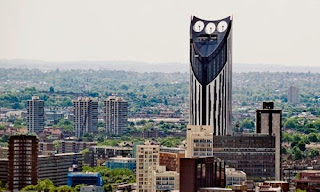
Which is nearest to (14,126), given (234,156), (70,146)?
(70,146)

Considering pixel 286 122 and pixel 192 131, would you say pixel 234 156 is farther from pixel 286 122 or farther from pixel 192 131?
pixel 286 122

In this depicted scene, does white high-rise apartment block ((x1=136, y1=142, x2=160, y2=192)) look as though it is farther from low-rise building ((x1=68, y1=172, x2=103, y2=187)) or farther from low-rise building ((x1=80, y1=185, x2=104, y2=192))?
low-rise building ((x1=68, y1=172, x2=103, y2=187))

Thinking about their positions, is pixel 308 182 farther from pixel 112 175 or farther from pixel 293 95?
pixel 293 95

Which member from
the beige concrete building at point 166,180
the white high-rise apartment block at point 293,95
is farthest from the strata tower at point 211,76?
the white high-rise apartment block at point 293,95

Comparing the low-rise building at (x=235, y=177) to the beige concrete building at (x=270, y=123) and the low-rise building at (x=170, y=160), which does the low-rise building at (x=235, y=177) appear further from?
the beige concrete building at (x=270, y=123)

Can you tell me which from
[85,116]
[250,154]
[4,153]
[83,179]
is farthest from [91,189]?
[85,116]

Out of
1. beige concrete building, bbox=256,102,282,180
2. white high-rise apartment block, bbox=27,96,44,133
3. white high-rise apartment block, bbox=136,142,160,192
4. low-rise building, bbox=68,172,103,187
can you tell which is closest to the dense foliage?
low-rise building, bbox=68,172,103,187
